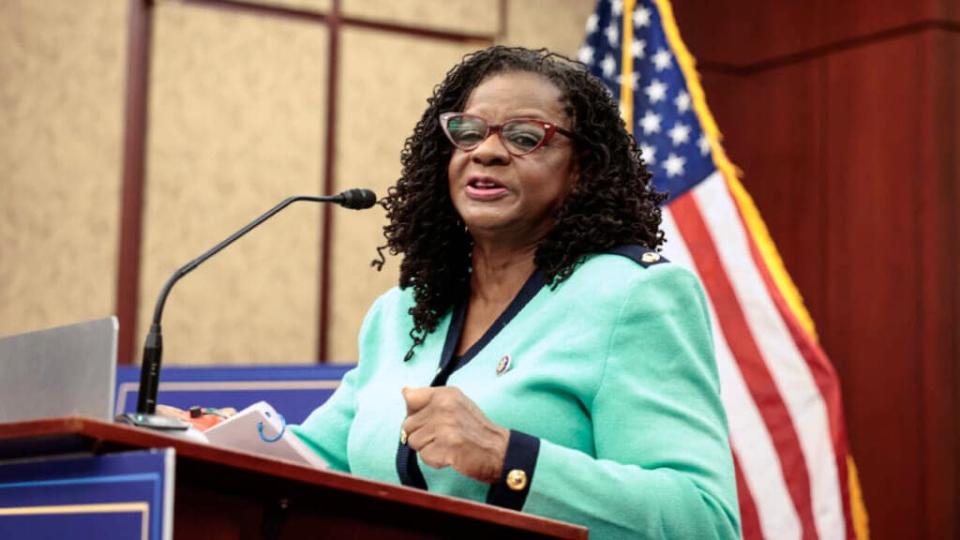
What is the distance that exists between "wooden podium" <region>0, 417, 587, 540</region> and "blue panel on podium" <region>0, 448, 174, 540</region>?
17mm

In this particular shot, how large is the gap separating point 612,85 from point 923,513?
79.6 inches

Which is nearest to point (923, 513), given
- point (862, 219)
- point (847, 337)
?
point (847, 337)

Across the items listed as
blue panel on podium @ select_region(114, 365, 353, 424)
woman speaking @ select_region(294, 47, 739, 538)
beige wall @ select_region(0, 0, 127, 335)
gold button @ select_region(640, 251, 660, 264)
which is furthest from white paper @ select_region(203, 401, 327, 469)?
beige wall @ select_region(0, 0, 127, 335)

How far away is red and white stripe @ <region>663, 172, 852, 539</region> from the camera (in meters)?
3.73

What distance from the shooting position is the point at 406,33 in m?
5.33

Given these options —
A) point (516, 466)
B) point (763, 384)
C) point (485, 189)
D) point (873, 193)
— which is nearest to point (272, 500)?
point (516, 466)

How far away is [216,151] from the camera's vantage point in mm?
4953

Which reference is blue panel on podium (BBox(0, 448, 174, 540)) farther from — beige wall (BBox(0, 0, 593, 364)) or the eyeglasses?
beige wall (BBox(0, 0, 593, 364))

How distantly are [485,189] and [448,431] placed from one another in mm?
523

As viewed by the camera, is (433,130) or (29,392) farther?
(433,130)

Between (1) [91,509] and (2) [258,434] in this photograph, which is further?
(2) [258,434]

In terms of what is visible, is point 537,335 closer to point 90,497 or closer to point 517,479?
point 517,479

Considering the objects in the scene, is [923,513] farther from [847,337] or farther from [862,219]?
[862,219]

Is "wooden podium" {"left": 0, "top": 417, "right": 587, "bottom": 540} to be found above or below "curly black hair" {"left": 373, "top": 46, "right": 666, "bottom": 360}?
below
